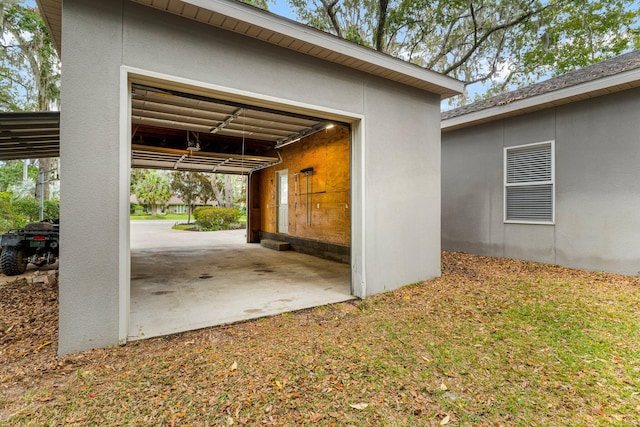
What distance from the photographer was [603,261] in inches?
213

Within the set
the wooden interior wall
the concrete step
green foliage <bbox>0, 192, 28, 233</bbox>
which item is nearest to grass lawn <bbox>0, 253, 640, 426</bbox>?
the wooden interior wall

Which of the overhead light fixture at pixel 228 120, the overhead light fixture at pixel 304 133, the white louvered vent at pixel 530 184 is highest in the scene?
the overhead light fixture at pixel 304 133

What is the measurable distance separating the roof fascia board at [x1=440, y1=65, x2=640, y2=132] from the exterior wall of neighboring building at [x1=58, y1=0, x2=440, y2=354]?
3.47 meters

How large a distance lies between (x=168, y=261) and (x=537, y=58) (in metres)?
15.4

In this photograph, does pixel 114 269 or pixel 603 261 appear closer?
pixel 114 269

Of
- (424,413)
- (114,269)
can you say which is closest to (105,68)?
(114,269)

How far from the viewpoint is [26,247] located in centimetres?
554

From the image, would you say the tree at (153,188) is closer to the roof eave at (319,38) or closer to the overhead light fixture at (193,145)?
the overhead light fixture at (193,145)

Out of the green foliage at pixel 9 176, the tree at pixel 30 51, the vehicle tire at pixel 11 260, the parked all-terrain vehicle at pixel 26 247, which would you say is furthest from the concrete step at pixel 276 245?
the green foliage at pixel 9 176

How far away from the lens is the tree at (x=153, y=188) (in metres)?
35.2

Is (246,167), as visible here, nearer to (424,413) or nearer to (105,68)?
(105,68)

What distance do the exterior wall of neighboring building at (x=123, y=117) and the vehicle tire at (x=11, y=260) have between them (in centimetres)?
424

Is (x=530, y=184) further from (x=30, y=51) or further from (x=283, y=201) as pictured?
(x=30, y=51)

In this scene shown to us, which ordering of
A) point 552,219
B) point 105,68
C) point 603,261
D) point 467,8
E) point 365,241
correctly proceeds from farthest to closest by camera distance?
point 467,8, point 552,219, point 603,261, point 365,241, point 105,68
